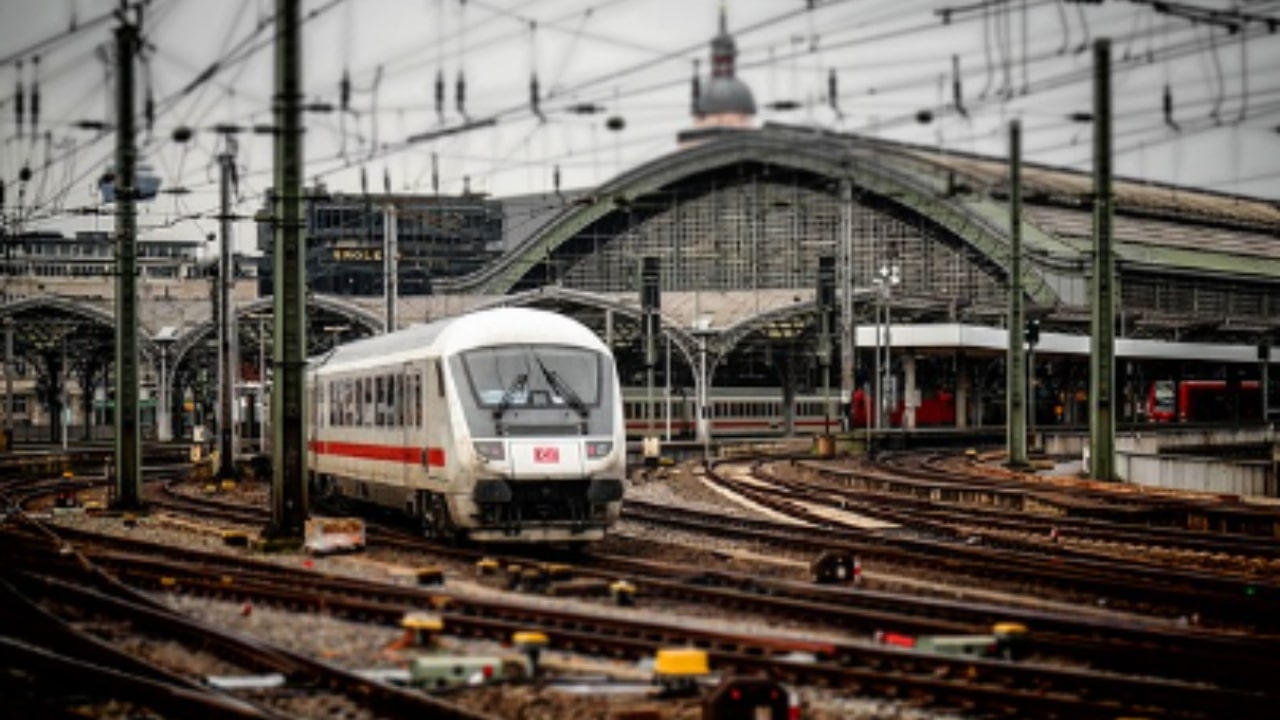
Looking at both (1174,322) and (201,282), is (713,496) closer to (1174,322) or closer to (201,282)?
(1174,322)

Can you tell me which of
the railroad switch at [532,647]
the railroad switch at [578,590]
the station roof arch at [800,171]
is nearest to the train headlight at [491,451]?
the railroad switch at [578,590]

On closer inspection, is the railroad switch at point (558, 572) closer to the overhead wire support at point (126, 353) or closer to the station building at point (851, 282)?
the overhead wire support at point (126, 353)

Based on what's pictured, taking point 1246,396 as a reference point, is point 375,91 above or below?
above

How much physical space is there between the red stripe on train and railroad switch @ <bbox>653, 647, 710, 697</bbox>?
10.7 metres

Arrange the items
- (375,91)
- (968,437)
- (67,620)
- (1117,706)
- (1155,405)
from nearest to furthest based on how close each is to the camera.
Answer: (1117,706), (67,620), (375,91), (968,437), (1155,405)

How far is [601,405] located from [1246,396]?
75306mm

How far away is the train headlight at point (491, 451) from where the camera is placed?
69.2 feet

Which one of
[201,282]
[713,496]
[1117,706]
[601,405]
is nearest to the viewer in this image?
[1117,706]

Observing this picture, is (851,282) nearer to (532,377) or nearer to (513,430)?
(532,377)

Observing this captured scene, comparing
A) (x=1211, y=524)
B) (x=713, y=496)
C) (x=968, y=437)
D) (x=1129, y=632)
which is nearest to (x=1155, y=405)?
(x=968, y=437)

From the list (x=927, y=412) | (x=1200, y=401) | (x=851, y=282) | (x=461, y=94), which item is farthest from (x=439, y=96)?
(x=1200, y=401)

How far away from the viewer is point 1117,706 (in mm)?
11039

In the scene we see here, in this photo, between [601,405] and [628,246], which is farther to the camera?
[628,246]

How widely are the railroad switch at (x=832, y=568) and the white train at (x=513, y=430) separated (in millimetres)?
3845
